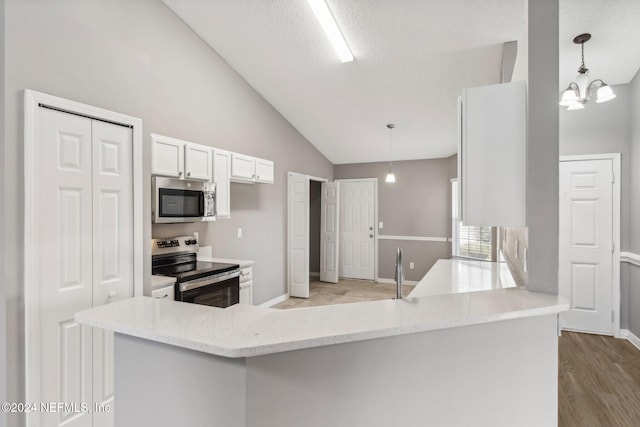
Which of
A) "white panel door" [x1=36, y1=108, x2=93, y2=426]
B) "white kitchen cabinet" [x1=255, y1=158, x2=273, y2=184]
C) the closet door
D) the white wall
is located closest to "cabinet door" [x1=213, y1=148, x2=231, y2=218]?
"white kitchen cabinet" [x1=255, y1=158, x2=273, y2=184]

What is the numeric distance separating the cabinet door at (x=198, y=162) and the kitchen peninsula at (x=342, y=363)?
197 centimetres

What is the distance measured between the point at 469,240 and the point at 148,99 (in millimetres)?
5352

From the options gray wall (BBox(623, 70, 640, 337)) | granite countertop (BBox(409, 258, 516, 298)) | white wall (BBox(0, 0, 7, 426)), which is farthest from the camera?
gray wall (BBox(623, 70, 640, 337))

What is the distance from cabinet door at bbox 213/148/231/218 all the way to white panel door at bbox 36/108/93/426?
1.49 metres

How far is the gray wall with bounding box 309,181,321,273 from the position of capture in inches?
277

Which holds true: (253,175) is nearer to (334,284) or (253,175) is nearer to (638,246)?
(334,284)

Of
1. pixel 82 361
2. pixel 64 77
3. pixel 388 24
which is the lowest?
pixel 82 361

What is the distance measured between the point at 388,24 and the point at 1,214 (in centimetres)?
315

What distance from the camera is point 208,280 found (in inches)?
115

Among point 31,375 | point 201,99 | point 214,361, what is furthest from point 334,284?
point 214,361

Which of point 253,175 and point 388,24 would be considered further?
point 253,175

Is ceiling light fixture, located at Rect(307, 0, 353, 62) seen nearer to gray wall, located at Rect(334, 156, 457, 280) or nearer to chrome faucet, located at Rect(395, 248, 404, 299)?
chrome faucet, located at Rect(395, 248, 404, 299)

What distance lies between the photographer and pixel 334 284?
6355 millimetres

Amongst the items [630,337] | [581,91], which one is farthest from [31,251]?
[630,337]
